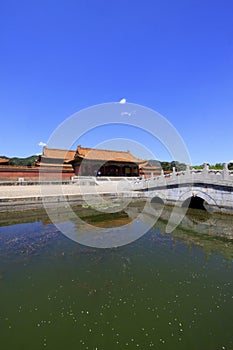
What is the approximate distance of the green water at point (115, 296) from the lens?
322 centimetres

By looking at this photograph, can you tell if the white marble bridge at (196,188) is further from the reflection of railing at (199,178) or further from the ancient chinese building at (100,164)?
the ancient chinese building at (100,164)

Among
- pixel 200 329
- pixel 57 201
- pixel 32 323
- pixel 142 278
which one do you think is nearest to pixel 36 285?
pixel 32 323

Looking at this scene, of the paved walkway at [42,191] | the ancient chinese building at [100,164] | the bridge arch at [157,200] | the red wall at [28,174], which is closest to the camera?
the paved walkway at [42,191]

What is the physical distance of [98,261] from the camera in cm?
596

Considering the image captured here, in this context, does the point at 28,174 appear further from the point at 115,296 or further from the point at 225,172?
the point at 115,296

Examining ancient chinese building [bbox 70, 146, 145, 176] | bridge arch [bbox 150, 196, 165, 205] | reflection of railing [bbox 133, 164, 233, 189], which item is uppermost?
ancient chinese building [bbox 70, 146, 145, 176]

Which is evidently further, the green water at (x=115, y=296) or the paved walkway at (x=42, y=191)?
the paved walkway at (x=42, y=191)

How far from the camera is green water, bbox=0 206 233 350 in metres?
3.22

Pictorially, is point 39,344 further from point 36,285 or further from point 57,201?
point 57,201

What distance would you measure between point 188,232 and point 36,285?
21.3ft

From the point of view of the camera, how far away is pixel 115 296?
14.2ft

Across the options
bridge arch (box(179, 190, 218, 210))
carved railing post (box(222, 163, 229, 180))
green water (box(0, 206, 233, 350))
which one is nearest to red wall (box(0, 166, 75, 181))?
bridge arch (box(179, 190, 218, 210))

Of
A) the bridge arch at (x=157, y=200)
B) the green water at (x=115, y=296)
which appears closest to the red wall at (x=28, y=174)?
the bridge arch at (x=157, y=200)

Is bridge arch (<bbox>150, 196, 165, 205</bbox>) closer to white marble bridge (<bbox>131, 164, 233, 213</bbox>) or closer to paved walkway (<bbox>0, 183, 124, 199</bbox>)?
white marble bridge (<bbox>131, 164, 233, 213</bbox>)
